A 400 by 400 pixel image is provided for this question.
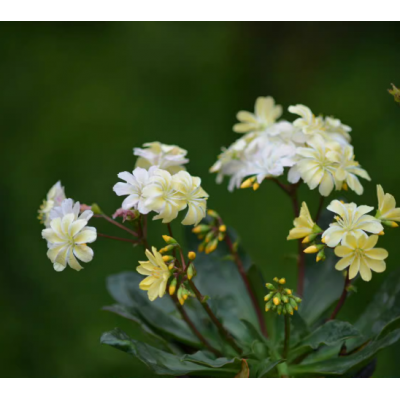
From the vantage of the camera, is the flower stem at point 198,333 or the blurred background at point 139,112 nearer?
the flower stem at point 198,333

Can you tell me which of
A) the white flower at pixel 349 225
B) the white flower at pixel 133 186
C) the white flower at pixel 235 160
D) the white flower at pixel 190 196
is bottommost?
the white flower at pixel 349 225

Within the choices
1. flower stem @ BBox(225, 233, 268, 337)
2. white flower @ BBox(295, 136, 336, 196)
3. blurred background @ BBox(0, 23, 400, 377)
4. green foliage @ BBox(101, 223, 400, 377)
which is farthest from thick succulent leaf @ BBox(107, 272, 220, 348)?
blurred background @ BBox(0, 23, 400, 377)

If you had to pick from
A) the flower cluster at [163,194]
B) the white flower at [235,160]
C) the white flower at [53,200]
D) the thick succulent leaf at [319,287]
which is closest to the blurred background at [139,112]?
the thick succulent leaf at [319,287]

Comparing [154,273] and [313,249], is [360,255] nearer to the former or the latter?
[313,249]

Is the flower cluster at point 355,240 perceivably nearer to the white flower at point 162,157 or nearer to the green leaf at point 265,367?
the green leaf at point 265,367

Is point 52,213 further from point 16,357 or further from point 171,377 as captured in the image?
point 16,357
